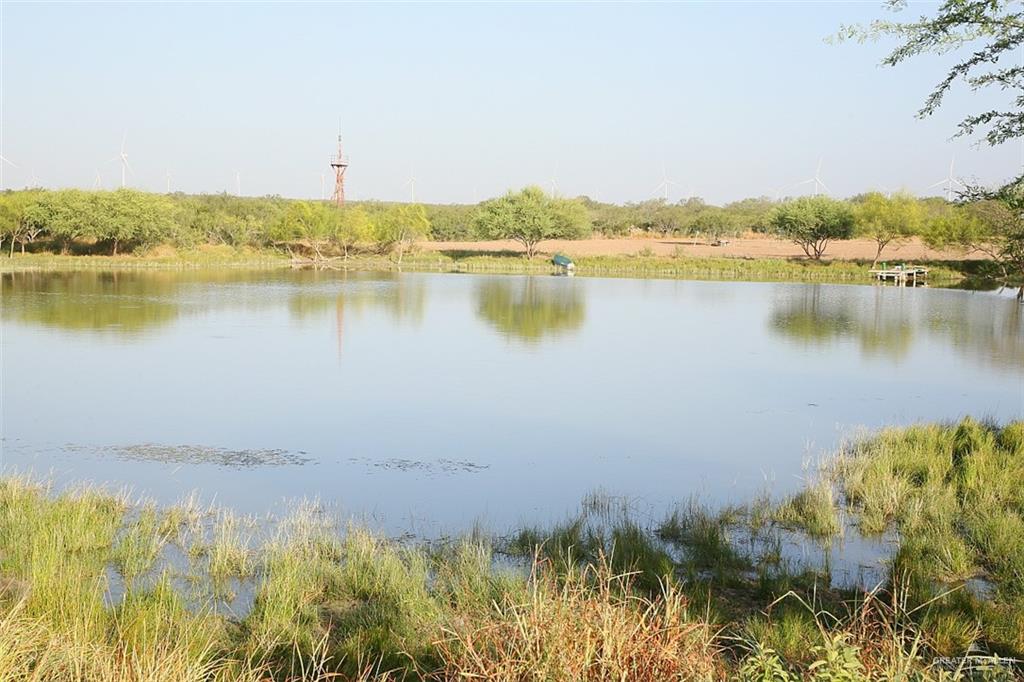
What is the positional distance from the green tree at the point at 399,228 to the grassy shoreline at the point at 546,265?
1.72m

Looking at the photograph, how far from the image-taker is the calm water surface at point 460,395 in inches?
377

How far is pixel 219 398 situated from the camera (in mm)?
13945

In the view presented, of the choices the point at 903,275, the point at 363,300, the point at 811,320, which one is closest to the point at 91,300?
the point at 363,300

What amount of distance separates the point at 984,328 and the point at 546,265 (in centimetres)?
3331

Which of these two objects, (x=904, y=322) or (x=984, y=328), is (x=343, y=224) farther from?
(x=984, y=328)

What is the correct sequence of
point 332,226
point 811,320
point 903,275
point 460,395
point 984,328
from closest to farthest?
point 460,395
point 984,328
point 811,320
point 903,275
point 332,226

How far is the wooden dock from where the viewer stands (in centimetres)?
4553

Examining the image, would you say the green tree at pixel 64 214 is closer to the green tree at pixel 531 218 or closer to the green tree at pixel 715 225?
the green tree at pixel 531 218

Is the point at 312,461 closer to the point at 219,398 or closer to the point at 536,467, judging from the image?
the point at 536,467

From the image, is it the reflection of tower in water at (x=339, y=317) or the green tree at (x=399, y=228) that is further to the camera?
the green tree at (x=399, y=228)

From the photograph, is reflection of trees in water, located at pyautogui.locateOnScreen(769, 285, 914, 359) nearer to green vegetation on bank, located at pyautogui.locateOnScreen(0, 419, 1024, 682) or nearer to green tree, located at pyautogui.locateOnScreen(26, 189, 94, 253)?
green vegetation on bank, located at pyautogui.locateOnScreen(0, 419, 1024, 682)

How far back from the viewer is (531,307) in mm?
30469

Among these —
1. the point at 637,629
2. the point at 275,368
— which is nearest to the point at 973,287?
the point at 275,368

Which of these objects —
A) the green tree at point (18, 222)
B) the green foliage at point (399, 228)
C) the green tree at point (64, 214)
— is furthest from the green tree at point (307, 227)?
the green tree at point (18, 222)
